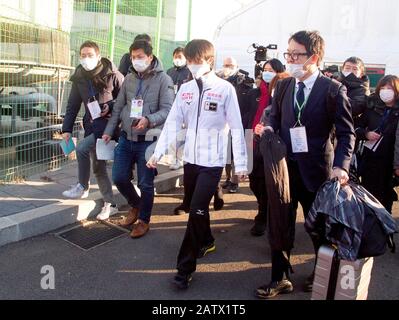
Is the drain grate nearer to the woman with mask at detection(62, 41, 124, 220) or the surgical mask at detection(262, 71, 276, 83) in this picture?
the woman with mask at detection(62, 41, 124, 220)

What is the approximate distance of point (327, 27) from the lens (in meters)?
10.3

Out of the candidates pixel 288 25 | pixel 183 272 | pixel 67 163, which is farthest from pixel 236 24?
pixel 183 272

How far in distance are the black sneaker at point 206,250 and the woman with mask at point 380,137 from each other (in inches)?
74.0

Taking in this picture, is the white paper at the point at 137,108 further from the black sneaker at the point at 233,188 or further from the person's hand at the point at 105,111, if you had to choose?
the black sneaker at the point at 233,188

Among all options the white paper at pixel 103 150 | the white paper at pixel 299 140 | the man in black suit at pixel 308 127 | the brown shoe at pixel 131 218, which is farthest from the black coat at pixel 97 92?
the white paper at pixel 299 140

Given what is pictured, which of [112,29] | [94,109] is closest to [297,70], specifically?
[94,109]

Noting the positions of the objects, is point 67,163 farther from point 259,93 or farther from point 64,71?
point 259,93

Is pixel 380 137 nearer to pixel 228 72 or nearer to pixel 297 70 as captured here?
→ pixel 297 70

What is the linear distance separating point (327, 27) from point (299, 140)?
8090mm

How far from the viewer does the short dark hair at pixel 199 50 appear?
3461mm

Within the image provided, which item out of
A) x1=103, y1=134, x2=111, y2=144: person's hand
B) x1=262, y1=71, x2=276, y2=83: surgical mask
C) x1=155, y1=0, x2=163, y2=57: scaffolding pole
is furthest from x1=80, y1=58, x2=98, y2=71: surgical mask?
x1=155, y1=0, x2=163, y2=57: scaffolding pole

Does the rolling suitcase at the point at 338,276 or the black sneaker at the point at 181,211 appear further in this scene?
the black sneaker at the point at 181,211

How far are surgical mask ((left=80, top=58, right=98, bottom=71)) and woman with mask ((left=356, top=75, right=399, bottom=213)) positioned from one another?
3.03 m
